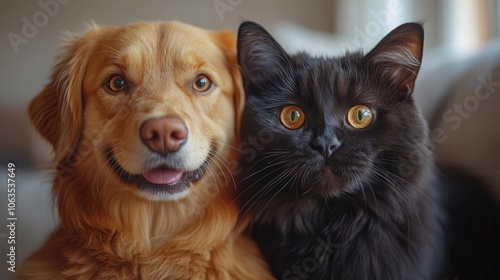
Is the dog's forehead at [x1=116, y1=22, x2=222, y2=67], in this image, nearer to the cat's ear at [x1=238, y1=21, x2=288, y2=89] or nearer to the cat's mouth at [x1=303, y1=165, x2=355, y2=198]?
the cat's ear at [x1=238, y1=21, x2=288, y2=89]

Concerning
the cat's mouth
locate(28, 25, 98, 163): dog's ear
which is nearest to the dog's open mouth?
locate(28, 25, 98, 163): dog's ear

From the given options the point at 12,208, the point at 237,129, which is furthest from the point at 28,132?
the point at 237,129

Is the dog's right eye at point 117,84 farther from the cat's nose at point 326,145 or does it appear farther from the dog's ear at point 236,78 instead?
the cat's nose at point 326,145

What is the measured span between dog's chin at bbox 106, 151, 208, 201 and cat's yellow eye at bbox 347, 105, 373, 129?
296 mm

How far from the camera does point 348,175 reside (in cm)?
90

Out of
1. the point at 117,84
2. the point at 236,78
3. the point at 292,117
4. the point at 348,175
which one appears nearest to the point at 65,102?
the point at 117,84

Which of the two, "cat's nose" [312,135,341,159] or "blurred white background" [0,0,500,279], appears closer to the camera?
"cat's nose" [312,135,341,159]

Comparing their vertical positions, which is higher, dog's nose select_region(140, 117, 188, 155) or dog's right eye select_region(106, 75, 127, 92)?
dog's right eye select_region(106, 75, 127, 92)

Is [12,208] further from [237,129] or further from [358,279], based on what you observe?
[358,279]

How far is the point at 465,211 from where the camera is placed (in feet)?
3.43

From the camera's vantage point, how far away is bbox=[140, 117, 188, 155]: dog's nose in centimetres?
85

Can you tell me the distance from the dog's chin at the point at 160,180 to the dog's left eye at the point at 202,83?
0.15 metres

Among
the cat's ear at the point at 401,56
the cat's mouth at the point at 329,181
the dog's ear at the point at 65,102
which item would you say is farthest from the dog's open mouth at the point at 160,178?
the cat's ear at the point at 401,56

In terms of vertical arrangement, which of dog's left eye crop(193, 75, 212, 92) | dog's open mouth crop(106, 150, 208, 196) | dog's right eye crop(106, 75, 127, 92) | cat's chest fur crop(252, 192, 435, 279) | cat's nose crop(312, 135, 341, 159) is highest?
dog's right eye crop(106, 75, 127, 92)
